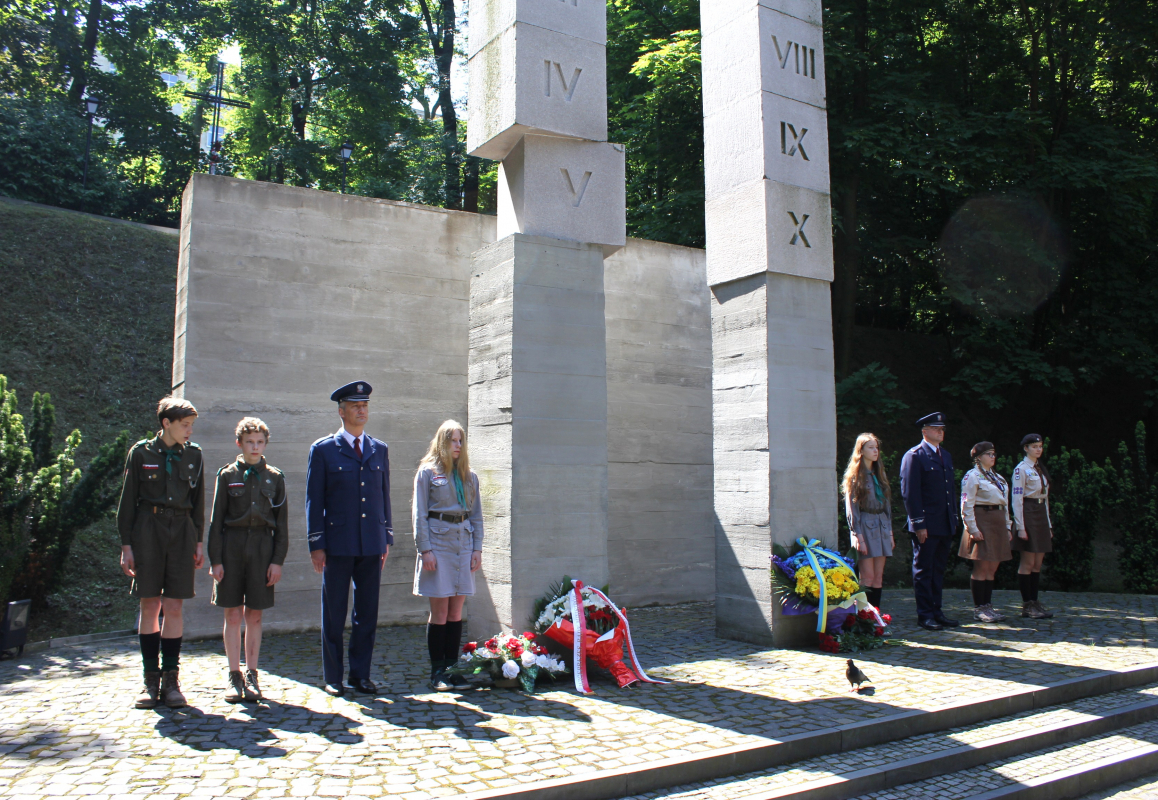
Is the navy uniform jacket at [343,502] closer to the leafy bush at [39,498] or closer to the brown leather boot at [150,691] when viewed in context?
the brown leather boot at [150,691]

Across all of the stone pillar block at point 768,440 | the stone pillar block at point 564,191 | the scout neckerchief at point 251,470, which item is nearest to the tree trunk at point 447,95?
the stone pillar block at point 564,191

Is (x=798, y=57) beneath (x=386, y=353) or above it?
above

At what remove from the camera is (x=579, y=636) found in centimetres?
579

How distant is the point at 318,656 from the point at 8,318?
12716 millimetres

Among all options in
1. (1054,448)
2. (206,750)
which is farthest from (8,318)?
(1054,448)

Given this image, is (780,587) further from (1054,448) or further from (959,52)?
(1054,448)

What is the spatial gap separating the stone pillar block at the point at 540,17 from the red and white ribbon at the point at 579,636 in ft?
14.7

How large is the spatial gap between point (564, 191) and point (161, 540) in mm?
4026

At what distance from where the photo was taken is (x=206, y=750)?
161 inches

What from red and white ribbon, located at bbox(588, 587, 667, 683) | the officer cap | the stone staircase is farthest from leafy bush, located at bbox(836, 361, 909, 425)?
the officer cap

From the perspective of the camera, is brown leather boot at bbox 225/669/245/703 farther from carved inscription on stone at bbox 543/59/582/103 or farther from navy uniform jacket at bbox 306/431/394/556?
carved inscription on stone at bbox 543/59/582/103

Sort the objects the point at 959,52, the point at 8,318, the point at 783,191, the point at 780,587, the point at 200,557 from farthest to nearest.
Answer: the point at 959,52 < the point at 8,318 < the point at 783,191 < the point at 780,587 < the point at 200,557

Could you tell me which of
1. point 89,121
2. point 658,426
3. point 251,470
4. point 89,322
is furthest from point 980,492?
point 89,121

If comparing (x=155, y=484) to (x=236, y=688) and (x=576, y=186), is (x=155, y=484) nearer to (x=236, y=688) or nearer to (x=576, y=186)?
(x=236, y=688)
